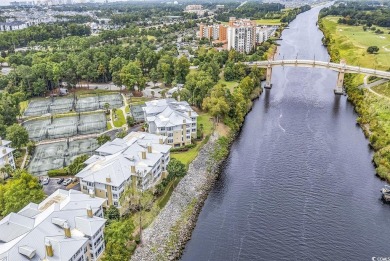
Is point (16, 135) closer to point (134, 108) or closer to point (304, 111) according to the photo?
point (134, 108)

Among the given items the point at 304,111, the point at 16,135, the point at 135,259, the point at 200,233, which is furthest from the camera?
the point at 304,111

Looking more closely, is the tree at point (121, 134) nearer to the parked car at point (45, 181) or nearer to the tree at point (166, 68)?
the parked car at point (45, 181)

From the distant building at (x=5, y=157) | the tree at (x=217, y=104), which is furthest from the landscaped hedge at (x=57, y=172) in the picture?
the tree at (x=217, y=104)

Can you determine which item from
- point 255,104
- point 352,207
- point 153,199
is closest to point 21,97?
point 153,199

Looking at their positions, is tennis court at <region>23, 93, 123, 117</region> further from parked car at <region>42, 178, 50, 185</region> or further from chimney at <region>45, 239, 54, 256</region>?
chimney at <region>45, 239, 54, 256</region>

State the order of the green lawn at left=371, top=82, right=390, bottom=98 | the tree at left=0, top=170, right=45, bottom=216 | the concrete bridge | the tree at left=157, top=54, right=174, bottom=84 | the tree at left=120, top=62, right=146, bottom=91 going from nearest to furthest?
the tree at left=0, top=170, right=45, bottom=216 → the green lawn at left=371, top=82, right=390, bottom=98 → the tree at left=120, top=62, right=146, bottom=91 → the concrete bridge → the tree at left=157, top=54, right=174, bottom=84

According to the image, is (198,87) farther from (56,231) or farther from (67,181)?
(56,231)

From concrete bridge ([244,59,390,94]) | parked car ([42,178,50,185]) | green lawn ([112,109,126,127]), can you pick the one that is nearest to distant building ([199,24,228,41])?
concrete bridge ([244,59,390,94])
